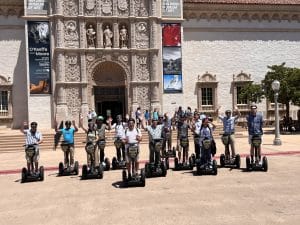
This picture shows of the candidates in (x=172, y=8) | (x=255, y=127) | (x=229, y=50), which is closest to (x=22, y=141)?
(x=172, y=8)

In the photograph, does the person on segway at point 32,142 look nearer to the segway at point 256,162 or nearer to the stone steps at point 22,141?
the segway at point 256,162

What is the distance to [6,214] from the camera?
8.75m

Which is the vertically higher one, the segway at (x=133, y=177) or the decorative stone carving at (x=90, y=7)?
the decorative stone carving at (x=90, y=7)

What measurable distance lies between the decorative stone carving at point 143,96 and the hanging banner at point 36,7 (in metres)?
8.86

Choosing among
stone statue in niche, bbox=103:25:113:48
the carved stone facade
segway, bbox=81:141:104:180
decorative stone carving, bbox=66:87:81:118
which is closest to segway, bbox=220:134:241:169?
segway, bbox=81:141:104:180

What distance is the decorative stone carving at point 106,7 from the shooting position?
31156 mm

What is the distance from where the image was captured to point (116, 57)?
31.5 meters

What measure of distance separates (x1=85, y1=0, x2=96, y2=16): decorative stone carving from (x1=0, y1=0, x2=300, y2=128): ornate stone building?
0.23 ft

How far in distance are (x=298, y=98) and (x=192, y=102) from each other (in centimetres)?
891

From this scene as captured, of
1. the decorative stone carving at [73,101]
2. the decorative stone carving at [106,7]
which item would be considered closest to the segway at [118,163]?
the decorative stone carving at [73,101]

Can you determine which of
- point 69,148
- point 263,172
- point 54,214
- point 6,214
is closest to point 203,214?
point 54,214

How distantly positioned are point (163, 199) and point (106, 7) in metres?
24.1

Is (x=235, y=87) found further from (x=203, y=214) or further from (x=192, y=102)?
(x=203, y=214)

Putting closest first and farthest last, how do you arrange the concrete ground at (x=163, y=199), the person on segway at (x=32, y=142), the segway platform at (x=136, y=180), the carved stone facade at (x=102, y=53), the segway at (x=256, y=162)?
the concrete ground at (x=163, y=199), the segway platform at (x=136, y=180), the person on segway at (x=32, y=142), the segway at (x=256, y=162), the carved stone facade at (x=102, y=53)
